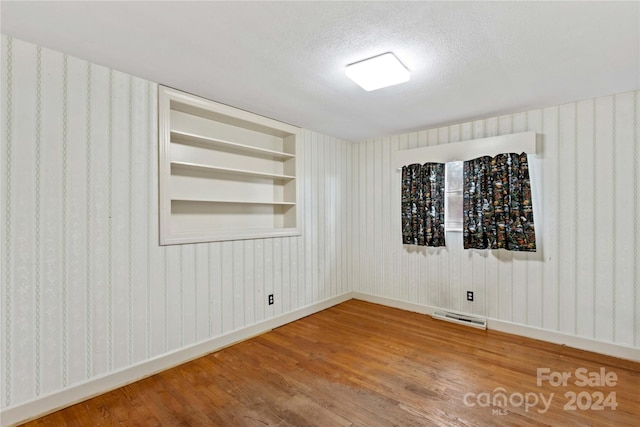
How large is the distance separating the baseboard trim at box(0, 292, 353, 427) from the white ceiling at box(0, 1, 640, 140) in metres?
2.32

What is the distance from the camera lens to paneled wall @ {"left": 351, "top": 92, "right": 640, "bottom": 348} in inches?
108

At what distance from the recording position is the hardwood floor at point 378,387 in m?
1.95

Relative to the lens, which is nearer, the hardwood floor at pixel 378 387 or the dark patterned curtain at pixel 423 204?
the hardwood floor at pixel 378 387

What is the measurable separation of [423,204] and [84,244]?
3474 mm

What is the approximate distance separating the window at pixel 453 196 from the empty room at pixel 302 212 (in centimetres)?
2

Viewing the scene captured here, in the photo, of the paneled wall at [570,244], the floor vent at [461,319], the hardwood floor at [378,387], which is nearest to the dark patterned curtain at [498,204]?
the paneled wall at [570,244]

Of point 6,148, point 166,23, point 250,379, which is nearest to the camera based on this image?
point 166,23

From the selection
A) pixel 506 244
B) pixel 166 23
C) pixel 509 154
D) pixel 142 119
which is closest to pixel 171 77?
pixel 142 119

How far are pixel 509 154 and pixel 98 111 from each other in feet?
12.4

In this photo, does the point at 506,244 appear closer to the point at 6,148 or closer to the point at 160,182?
the point at 160,182

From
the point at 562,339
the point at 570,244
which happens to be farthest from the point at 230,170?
the point at 562,339

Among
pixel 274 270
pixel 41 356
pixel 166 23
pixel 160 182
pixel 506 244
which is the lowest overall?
pixel 41 356

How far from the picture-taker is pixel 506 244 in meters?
3.23

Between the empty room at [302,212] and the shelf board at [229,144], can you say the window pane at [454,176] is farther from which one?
the shelf board at [229,144]
